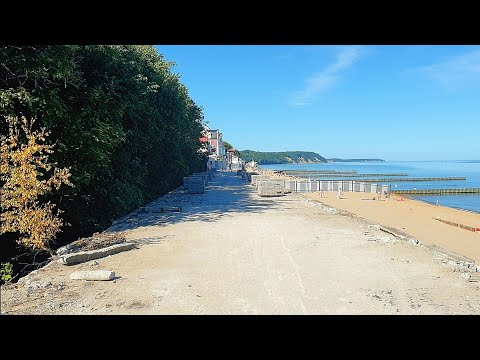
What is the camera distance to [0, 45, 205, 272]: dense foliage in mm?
11609

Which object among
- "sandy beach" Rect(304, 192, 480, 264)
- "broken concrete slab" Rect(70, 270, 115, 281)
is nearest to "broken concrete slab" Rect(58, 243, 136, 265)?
"broken concrete slab" Rect(70, 270, 115, 281)

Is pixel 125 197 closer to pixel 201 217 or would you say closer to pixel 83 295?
pixel 201 217

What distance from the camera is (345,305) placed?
7.00 m

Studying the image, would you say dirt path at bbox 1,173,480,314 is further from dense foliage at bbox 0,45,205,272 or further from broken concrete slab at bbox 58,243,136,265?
dense foliage at bbox 0,45,205,272

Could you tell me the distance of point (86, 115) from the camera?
14.5 meters

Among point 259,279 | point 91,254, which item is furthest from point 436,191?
point 91,254

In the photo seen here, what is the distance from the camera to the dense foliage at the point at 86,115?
38.1ft

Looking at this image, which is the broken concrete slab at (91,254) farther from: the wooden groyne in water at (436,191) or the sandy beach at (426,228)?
the wooden groyne in water at (436,191)

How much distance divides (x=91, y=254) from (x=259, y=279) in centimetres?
529

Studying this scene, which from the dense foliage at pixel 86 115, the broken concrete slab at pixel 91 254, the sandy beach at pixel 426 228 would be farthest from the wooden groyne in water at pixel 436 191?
the broken concrete slab at pixel 91 254

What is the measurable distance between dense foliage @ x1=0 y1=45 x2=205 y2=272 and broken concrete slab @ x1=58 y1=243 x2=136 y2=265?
2744 millimetres
